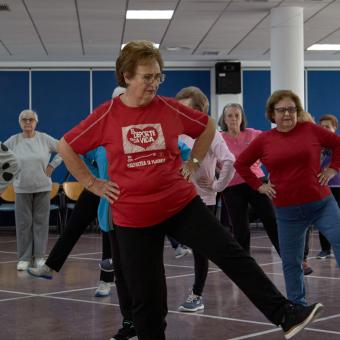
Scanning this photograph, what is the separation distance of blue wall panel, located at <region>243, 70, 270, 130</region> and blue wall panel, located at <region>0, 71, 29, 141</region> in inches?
194

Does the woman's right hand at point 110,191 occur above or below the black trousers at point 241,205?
above

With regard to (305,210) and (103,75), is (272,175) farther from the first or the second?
(103,75)

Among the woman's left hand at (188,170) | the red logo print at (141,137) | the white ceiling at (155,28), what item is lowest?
the woman's left hand at (188,170)

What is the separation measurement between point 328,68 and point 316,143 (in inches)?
490

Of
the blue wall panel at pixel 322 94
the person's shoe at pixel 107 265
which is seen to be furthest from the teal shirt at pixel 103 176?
the blue wall panel at pixel 322 94

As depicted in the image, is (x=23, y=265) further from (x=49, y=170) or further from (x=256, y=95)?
(x=256, y=95)

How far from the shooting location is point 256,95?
1684 cm

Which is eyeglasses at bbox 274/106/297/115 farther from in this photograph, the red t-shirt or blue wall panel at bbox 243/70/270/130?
blue wall panel at bbox 243/70/270/130

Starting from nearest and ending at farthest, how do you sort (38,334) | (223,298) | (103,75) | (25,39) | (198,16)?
1. (38,334)
2. (223,298)
3. (198,16)
4. (25,39)
5. (103,75)

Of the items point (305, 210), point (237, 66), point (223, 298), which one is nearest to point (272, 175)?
point (305, 210)

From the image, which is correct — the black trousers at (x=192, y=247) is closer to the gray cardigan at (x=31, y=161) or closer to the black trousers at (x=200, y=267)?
the black trousers at (x=200, y=267)

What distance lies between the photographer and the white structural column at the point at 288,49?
1141cm

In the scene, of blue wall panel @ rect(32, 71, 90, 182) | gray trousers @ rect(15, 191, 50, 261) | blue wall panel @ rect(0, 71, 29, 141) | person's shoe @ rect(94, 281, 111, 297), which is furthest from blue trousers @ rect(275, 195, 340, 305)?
blue wall panel @ rect(0, 71, 29, 141)

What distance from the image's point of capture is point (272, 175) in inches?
208
